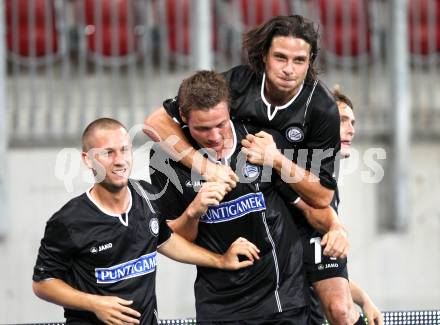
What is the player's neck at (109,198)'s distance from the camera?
3500 millimetres

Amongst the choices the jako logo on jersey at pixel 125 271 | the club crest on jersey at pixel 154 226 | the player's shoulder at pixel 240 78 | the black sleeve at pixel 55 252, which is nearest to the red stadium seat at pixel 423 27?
the player's shoulder at pixel 240 78

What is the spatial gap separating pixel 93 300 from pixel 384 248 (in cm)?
395

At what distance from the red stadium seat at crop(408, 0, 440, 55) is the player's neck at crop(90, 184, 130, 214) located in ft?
14.2

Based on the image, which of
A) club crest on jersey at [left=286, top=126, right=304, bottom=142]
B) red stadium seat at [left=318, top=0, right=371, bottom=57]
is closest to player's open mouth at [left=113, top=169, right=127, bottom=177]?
club crest on jersey at [left=286, top=126, right=304, bottom=142]

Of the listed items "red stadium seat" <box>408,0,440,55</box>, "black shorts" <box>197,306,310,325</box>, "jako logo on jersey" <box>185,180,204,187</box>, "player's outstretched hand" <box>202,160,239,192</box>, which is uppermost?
"red stadium seat" <box>408,0,440,55</box>

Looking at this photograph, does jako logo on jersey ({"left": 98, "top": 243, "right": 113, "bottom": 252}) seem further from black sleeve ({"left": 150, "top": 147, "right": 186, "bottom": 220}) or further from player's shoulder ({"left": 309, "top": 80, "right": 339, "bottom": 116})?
player's shoulder ({"left": 309, "top": 80, "right": 339, "bottom": 116})

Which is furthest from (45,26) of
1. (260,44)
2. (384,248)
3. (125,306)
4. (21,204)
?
(125,306)

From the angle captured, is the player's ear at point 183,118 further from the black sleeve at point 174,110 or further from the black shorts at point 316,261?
the black shorts at point 316,261

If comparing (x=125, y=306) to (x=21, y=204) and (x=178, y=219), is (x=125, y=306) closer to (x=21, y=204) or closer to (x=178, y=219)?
(x=178, y=219)

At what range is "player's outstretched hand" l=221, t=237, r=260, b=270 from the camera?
363 cm

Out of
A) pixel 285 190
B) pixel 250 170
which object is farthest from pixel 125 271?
pixel 285 190

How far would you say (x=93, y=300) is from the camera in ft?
10.9

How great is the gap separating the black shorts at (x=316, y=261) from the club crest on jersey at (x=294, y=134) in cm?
47

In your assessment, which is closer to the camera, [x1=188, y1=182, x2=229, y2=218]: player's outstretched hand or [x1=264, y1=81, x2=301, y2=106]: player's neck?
[x1=188, y1=182, x2=229, y2=218]: player's outstretched hand
